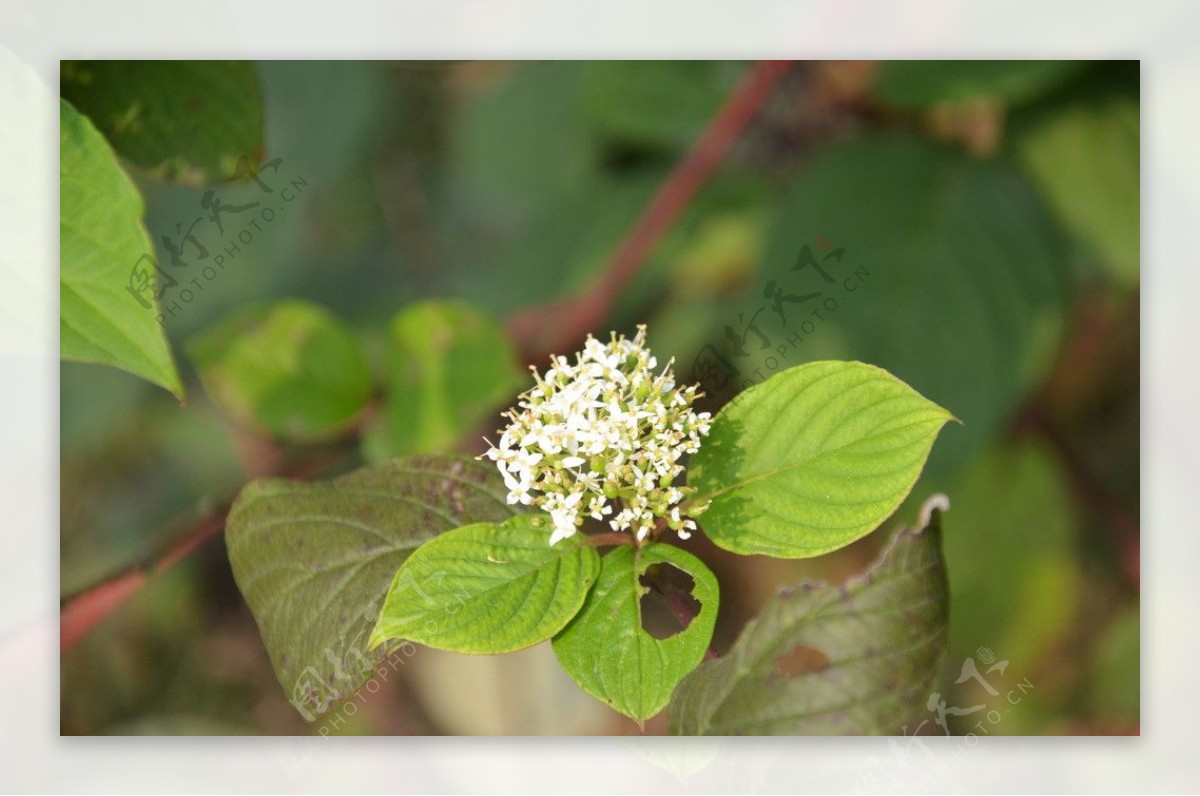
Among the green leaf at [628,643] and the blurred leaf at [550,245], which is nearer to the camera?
the green leaf at [628,643]

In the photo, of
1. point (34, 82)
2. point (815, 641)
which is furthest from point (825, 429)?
point (34, 82)

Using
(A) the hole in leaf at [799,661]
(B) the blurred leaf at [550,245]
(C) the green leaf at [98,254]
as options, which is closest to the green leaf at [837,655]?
(A) the hole in leaf at [799,661]

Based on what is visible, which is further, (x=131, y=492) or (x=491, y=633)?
(x=131, y=492)

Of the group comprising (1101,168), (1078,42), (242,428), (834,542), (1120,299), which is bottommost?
(834,542)

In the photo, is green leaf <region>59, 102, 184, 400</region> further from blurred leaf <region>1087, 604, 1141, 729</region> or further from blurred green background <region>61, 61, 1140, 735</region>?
blurred leaf <region>1087, 604, 1141, 729</region>

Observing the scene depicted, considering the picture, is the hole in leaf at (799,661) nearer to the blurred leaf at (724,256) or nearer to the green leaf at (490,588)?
the green leaf at (490,588)

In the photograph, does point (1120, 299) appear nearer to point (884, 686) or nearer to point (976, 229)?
point (976, 229)
